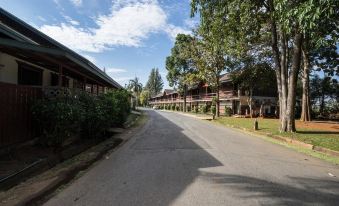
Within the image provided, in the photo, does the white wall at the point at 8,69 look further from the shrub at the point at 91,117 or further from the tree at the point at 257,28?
the tree at the point at 257,28

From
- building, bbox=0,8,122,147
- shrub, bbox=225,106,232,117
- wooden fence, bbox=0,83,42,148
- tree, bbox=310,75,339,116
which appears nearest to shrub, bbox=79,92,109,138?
building, bbox=0,8,122,147

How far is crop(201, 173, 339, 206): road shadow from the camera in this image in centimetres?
561

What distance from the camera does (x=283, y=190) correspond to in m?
6.22

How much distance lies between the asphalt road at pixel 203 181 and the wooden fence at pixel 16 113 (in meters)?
2.40

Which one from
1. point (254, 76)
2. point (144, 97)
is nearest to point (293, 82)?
point (254, 76)

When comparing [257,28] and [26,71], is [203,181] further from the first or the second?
[257,28]

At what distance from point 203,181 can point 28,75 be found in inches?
422

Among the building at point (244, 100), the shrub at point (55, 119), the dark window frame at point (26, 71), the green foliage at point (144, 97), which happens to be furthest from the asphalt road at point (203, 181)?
the green foliage at point (144, 97)

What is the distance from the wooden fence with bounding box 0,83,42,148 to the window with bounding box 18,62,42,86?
372 centimetres

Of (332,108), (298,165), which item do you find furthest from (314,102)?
(298,165)

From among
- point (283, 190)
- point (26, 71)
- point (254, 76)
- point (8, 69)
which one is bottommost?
point (283, 190)

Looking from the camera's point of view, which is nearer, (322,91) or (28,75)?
(28,75)

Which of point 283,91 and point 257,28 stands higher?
point 257,28

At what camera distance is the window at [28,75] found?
1319 cm
